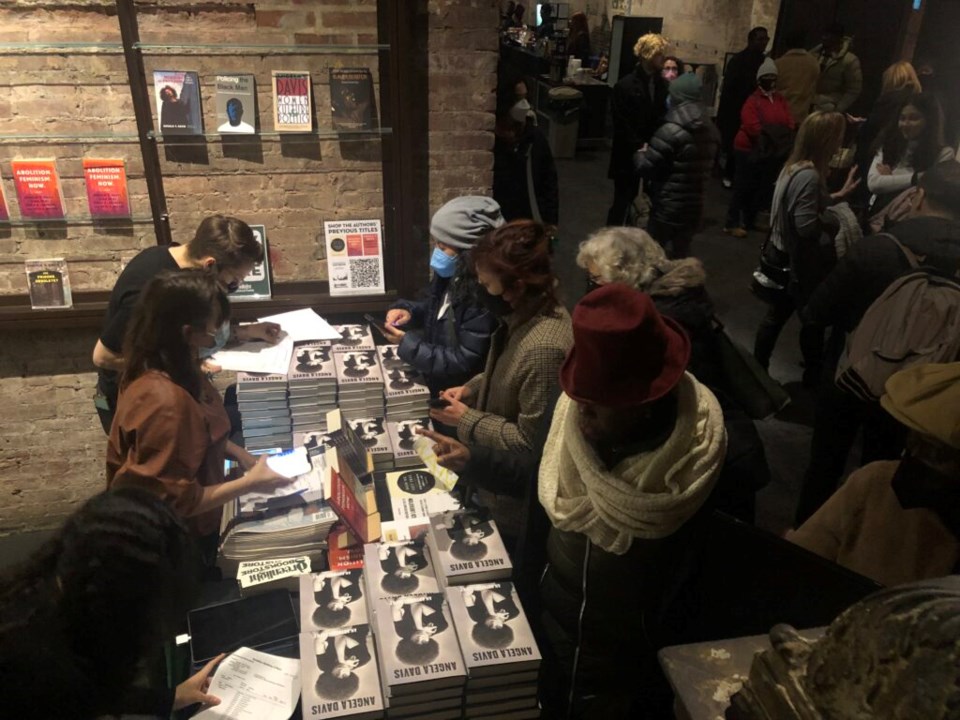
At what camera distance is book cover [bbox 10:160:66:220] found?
3281 mm

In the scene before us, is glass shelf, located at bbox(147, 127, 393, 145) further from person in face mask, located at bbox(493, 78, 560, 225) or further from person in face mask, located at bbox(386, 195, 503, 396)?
person in face mask, located at bbox(493, 78, 560, 225)

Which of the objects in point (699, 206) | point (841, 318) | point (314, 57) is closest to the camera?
point (314, 57)

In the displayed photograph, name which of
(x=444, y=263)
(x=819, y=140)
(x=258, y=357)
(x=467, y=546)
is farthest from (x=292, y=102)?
(x=819, y=140)

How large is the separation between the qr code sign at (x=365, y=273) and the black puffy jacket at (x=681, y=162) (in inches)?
114

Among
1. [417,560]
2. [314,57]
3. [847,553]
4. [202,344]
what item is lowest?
[417,560]

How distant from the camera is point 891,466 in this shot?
1840 mm

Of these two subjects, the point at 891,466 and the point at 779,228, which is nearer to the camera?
the point at 891,466

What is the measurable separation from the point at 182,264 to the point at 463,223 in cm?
117

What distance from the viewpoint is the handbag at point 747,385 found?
242 centimetres

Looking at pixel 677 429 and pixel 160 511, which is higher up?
pixel 677 429

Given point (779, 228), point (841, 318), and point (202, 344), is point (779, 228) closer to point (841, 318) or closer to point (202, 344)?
point (841, 318)

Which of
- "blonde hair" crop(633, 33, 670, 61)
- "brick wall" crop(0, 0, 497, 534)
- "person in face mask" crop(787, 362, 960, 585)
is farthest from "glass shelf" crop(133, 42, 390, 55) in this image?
"blonde hair" crop(633, 33, 670, 61)

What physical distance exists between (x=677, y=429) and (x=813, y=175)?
333 cm

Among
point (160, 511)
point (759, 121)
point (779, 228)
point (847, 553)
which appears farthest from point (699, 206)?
point (160, 511)
